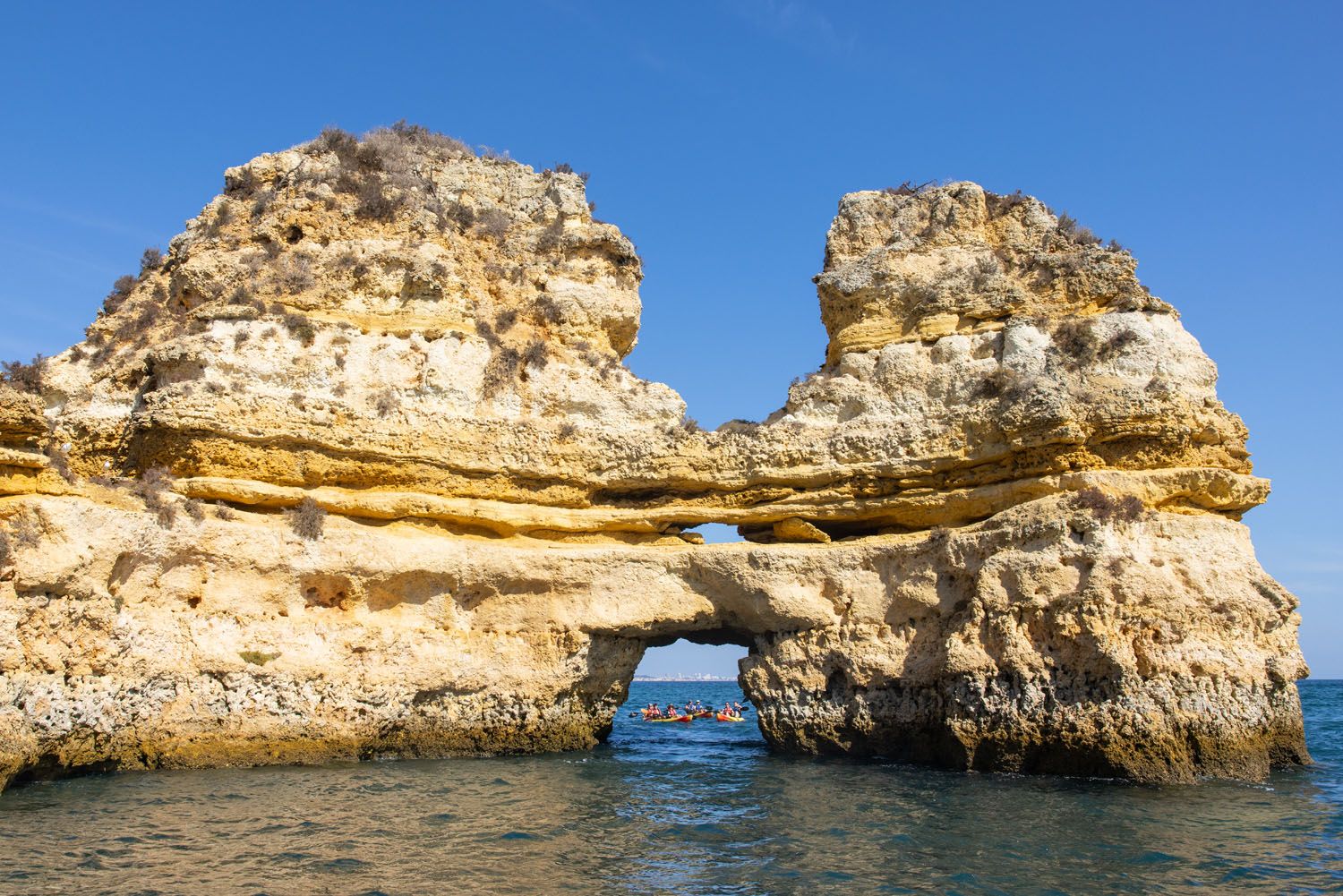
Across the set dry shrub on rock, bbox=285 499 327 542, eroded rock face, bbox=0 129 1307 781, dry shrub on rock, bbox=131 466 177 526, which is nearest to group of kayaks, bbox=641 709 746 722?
eroded rock face, bbox=0 129 1307 781

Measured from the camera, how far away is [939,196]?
733 inches

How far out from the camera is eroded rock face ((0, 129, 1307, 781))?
13.2 metres

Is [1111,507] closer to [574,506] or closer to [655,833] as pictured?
[655,833]

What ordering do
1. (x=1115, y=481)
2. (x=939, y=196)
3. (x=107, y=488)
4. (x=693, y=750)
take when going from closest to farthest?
(x=107, y=488) → (x=1115, y=481) → (x=939, y=196) → (x=693, y=750)

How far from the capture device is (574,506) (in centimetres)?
1723

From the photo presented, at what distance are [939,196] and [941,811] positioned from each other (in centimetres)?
1161

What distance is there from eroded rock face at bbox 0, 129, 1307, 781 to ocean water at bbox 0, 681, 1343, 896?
4.02 feet

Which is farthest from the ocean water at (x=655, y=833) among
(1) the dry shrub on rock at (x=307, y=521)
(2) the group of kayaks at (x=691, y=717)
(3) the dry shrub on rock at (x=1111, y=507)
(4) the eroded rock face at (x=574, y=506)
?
(2) the group of kayaks at (x=691, y=717)

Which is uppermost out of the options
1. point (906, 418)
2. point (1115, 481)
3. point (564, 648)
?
point (906, 418)

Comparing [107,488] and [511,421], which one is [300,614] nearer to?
[107,488]

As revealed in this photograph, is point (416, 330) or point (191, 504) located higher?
point (416, 330)

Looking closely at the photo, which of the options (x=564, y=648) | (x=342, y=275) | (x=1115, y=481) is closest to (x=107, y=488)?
(x=342, y=275)

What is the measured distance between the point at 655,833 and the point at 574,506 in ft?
24.3

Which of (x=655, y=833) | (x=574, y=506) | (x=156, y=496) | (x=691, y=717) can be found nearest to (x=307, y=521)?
(x=156, y=496)
